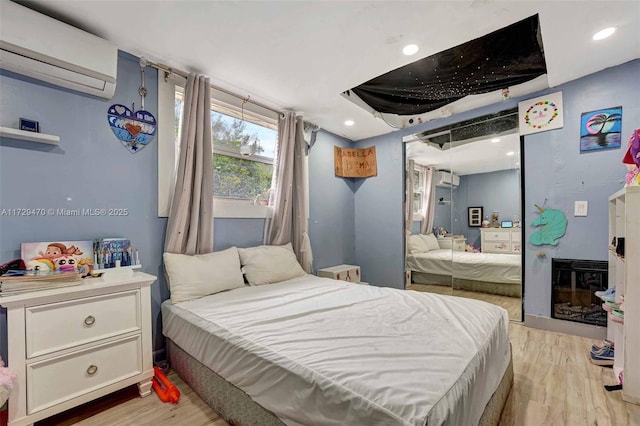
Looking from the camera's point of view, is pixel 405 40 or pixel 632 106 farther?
pixel 632 106

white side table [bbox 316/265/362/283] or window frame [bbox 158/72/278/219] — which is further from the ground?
window frame [bbox 158/72/278/219]

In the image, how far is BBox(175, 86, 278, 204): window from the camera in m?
2.68

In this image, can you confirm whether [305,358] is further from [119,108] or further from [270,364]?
[119,108]

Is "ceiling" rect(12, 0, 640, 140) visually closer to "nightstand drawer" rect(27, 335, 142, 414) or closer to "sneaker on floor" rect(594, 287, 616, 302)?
"sneaker on floor" rect(594, 287, 616, 302)

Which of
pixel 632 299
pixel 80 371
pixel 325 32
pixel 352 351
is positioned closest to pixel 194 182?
pixel 80 371

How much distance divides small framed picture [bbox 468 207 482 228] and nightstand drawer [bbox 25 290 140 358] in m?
3.41

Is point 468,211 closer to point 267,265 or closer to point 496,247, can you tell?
point 496,247

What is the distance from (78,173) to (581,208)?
4.00 m

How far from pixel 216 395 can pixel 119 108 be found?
6.70 feet

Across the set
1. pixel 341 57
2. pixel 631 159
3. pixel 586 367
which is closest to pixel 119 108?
pixel 341 57

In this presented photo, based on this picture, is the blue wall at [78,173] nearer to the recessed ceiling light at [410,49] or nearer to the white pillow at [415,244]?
the recessed ceiling light at [410,49]

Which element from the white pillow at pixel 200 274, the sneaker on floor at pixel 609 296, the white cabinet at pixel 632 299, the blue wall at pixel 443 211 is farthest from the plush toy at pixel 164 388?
the blue wall at pixel 443 211

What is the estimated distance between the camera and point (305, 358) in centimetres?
118

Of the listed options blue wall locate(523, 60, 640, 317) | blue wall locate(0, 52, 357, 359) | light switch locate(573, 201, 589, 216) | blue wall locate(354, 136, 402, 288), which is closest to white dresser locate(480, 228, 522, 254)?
blue wall locate(523, 60, 640, 317)
